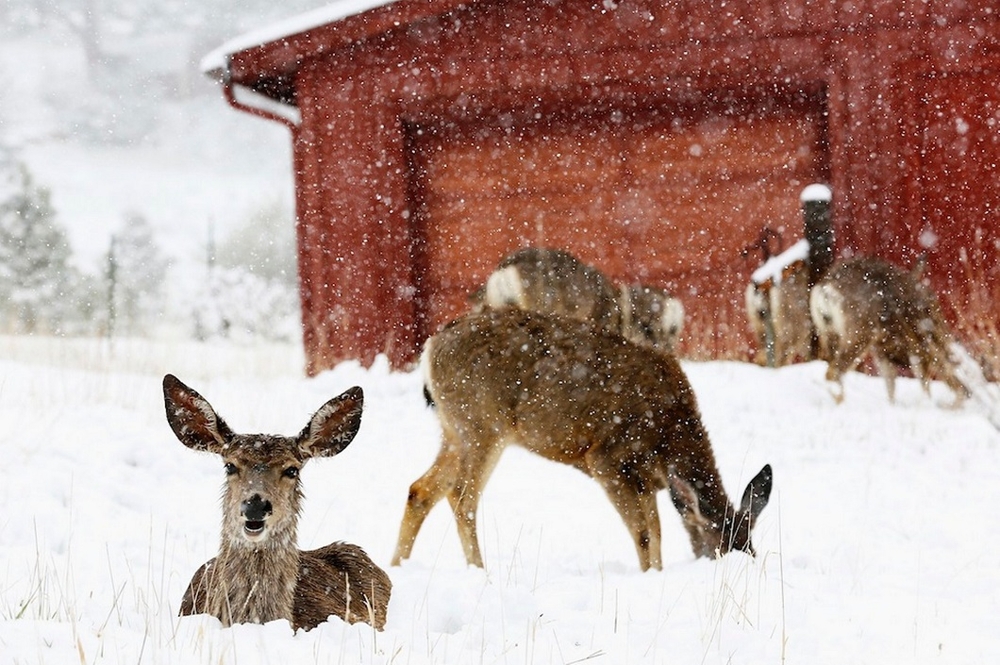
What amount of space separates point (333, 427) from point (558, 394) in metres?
2.46

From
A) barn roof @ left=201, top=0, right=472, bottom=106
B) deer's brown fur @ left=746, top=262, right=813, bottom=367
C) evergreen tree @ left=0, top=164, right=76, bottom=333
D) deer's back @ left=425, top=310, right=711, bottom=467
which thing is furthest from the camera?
evergreen tree @ left=0, top=164, right=76, bottom=333

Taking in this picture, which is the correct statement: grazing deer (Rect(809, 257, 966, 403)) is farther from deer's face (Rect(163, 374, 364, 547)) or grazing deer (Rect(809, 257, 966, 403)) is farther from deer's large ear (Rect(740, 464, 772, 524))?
deer's face (Rect(163, 374, 364, 547))

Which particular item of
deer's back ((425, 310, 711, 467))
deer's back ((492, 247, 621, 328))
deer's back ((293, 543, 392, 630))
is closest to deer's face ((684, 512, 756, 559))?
deer's back ((425, 310, 711, 467))

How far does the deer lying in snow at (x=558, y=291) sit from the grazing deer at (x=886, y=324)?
191 centimetres

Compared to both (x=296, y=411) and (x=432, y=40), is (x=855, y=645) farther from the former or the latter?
(x=432, y=40)

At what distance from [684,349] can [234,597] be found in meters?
10.4

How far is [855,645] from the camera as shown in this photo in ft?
12.6

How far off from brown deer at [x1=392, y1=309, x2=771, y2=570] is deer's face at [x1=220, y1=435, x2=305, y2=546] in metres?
2.16

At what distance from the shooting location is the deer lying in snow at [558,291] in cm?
1136

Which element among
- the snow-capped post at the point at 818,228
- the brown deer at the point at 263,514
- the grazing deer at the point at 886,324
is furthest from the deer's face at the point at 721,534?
the snow-capped post at the point at 818,228

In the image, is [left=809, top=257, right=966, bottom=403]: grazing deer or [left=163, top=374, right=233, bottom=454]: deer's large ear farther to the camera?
[left=809, top=257, right=966, bottom=403]: grazing deer

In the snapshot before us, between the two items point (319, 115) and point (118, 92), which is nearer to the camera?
point (319, 115)

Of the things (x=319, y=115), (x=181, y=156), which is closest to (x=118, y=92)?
(x=181, y=156)

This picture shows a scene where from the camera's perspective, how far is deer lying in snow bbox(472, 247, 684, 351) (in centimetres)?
1136
